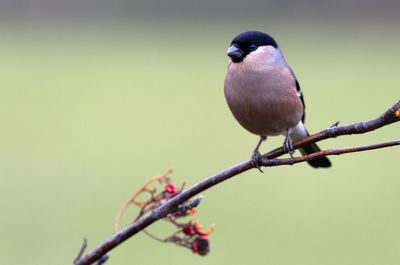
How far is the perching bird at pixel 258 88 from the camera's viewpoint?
2.20 meters

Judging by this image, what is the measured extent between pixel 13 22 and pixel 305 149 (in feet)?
58.8

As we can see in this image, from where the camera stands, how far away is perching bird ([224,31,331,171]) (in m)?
2.20

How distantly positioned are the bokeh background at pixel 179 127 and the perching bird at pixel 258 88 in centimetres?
385

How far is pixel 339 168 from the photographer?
9.66 metres

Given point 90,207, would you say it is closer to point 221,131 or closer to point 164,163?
point 164,163

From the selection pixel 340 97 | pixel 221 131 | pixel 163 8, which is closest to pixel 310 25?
pixel 163 8

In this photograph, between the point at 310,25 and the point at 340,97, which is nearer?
the point at 340,97

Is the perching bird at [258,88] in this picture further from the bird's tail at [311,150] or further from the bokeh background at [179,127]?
the bokeh background at [179,127]

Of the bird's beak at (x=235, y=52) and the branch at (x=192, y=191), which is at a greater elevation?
the bird's beak at (x=235, y=52)

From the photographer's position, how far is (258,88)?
223cm

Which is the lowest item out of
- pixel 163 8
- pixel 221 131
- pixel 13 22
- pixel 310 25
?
pixel 221 131

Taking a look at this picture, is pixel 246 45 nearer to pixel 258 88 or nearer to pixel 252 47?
pixel 252 47

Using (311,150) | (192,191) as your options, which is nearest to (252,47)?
(311,150)

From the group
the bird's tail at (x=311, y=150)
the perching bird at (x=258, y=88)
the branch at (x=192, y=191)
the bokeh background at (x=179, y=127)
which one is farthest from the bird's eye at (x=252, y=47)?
the bokeh background at (x=179, y=127)
